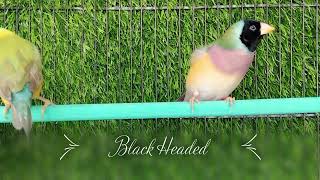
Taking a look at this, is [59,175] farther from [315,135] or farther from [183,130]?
[315,135]

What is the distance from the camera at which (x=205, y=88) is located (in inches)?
66.5

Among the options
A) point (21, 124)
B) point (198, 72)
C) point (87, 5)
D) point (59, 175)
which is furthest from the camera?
point (87, 5)

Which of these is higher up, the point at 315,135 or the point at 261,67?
the point at 261,67

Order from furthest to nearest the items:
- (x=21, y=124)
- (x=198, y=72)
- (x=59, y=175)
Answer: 1. (x=59, y=175)
2. (x=198, y=72)
3. (x=21, y=124)

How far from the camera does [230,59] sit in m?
1.66

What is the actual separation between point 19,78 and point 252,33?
1.95 feet

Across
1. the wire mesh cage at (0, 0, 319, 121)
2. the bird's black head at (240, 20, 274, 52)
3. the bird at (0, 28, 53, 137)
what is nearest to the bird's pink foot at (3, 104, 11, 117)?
the bird at (0, 28, 53, 137)

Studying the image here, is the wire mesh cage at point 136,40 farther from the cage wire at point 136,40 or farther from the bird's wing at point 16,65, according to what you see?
the bird's wing at point 16,65

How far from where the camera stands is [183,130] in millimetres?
2260

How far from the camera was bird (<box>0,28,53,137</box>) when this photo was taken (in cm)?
139

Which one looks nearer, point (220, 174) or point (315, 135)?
point (220, 174)

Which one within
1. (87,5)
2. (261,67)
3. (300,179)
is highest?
(87,5)

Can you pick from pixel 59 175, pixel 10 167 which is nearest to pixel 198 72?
pixel 59 175

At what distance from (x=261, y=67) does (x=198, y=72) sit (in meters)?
0.62
